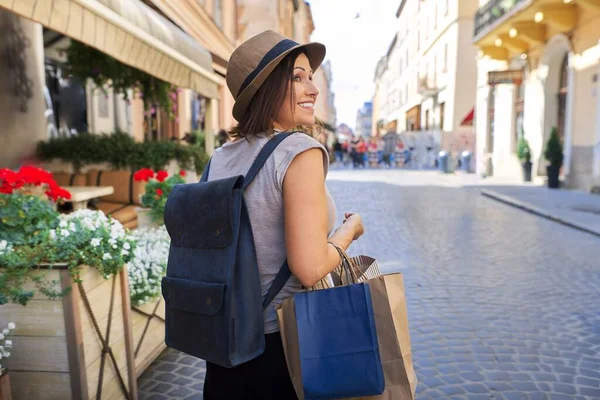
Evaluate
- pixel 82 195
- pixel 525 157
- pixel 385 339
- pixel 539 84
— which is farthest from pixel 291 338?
pixel 539 84

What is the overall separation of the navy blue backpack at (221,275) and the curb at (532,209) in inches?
311

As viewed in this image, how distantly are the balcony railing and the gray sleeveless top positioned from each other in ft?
50.0

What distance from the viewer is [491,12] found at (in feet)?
56.0

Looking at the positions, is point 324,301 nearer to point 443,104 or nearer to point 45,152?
point 45,152

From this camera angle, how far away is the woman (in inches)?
49.1

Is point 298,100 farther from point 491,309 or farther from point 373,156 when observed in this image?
point 373,156

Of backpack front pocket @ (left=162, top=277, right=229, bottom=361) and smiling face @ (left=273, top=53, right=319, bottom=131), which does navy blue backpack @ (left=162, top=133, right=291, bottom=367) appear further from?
smiling face @ (left=273, top=53, right=319, bottom=131)

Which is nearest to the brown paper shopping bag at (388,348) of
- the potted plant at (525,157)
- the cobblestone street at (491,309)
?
the cobblestone street at (491,309)

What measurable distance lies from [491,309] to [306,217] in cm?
370

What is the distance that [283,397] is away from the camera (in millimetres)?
1379

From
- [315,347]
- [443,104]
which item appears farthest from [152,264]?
[443,104]

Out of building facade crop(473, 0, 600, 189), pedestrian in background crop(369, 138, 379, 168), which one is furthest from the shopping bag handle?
pedestrian in background crop(369, 138, 379, 168)

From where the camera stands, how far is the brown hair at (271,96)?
4.54ft

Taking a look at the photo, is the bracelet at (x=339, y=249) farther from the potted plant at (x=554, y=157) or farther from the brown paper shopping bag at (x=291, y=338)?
the potted plant at (x=554, y=157)
